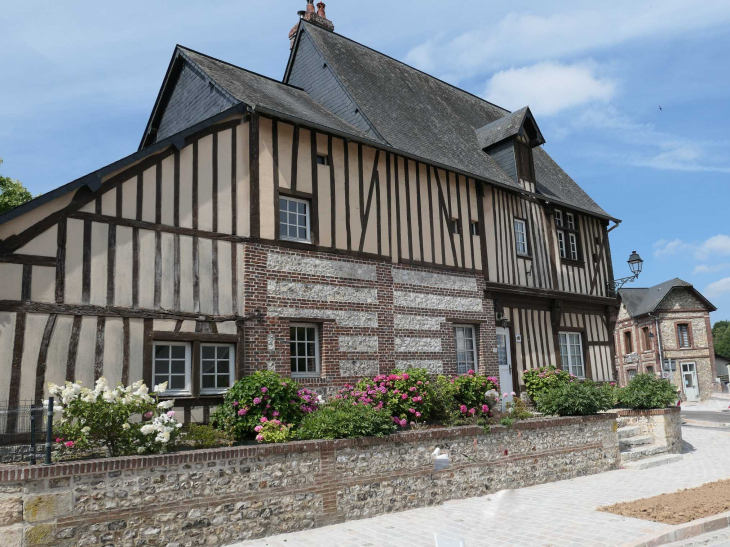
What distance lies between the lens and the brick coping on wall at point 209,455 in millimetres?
5391

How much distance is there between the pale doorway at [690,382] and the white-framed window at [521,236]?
82.1 feet

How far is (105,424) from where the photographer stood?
6.22 metres

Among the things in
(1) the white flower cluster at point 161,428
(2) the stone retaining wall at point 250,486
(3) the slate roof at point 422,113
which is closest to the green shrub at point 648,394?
(2) the stone retaining wall at point 250,486

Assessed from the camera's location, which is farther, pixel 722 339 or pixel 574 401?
pixel 722 339

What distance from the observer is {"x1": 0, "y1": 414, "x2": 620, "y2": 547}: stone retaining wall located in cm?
546

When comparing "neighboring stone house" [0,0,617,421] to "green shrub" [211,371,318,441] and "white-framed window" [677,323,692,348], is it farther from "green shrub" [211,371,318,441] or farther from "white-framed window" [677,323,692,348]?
"white-framed window" [677,323,692,348]

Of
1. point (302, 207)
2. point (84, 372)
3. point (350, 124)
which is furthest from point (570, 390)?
point (84, 372)

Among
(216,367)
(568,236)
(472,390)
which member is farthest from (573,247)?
(216,367)

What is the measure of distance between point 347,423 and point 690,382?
108 feet

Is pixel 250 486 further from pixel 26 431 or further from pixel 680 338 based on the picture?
pixel 680 338

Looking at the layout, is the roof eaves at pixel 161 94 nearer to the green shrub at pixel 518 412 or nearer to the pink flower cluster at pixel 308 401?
the pink flower cluster at pixel 308 401

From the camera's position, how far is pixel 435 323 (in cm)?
1190

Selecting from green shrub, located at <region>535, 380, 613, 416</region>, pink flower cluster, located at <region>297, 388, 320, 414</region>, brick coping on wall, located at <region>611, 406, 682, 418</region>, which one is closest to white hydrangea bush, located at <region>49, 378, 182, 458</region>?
pink flower cluster, located at <region>297, 388, 320, 414</region>

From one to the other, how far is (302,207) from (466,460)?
4.94 m
